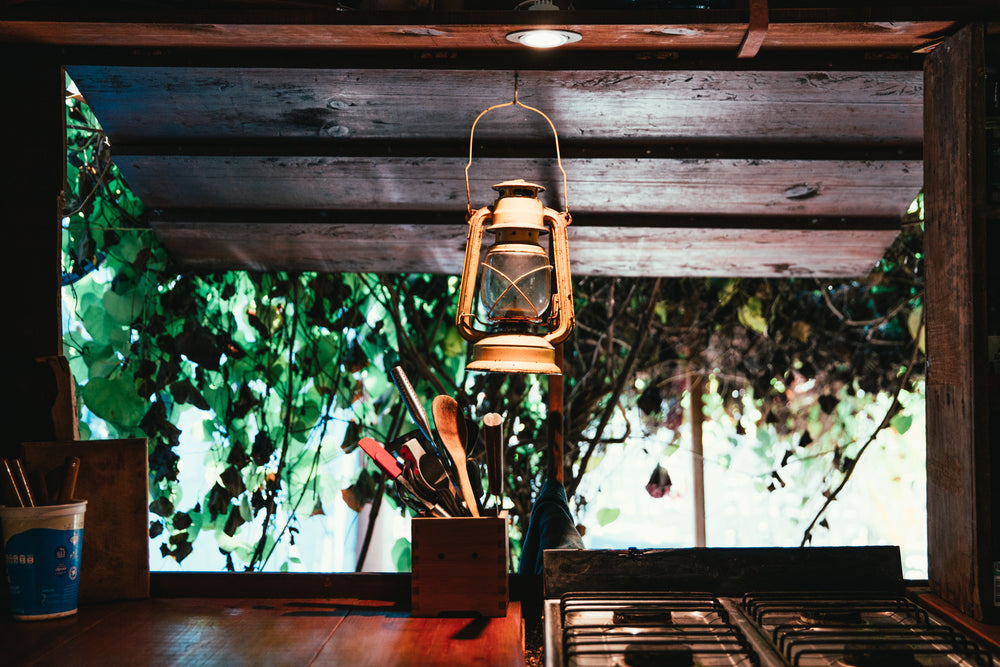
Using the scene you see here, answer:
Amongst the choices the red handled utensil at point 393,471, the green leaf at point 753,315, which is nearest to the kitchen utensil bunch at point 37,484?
the red handled utensil at point 393,471

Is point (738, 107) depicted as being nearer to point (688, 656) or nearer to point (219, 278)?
point (688, 656)

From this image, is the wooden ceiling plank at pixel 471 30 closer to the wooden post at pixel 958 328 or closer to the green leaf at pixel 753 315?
the wooden post at pixel 958 328

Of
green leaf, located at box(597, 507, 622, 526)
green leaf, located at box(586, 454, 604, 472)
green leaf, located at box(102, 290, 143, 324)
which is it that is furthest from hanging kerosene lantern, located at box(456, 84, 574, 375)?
green leaf, located at box(597, 507, 622, 526)

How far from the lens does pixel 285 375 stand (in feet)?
8.92

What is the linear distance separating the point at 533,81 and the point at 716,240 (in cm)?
77

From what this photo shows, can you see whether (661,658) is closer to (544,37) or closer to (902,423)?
(544,37)

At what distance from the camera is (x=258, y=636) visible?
1.34 m

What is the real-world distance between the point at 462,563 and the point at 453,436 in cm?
24

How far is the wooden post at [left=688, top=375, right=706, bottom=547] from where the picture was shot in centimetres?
323

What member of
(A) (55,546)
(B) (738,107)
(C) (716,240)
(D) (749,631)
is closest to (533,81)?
(B) (738,107)

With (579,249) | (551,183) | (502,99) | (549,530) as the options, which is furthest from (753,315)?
(502,99)

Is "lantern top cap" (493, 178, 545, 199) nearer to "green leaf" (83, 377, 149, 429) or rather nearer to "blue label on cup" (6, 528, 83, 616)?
"blue label on cup" (6, 528, 83, 616)

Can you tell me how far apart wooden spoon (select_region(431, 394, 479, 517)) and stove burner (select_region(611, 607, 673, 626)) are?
0.33 m

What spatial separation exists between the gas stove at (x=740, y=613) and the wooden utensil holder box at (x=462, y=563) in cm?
10
